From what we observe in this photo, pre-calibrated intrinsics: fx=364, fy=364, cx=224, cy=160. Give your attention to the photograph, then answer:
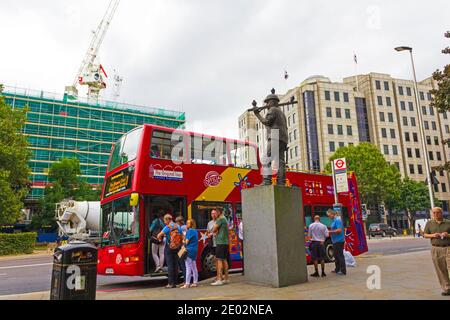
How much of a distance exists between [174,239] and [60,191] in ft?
122

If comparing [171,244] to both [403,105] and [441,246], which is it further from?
[403,105]

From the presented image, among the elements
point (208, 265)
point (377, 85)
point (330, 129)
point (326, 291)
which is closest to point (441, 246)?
point (326, 291)

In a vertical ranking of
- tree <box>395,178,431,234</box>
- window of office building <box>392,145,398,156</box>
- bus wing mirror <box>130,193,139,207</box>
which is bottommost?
bus wing mirror <box>130,193,139,207</box>

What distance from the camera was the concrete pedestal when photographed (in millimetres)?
8086

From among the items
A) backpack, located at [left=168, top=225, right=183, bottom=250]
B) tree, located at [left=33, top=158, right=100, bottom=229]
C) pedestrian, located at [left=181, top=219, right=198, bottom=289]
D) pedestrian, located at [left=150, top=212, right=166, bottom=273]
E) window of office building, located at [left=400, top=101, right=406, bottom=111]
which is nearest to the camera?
pedestrian, located at [left=181, top=219, right=198, bottom=289]

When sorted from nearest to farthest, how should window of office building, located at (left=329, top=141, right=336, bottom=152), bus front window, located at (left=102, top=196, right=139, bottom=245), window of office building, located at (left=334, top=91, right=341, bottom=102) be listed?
bus front window, located at (left=102, top=196, right=139, bottom=245) → window of office building, located at (left=329, top=141, right=336, bottom=152) → window of office building, located at (left=334, top=91, right=341, bottom=102)

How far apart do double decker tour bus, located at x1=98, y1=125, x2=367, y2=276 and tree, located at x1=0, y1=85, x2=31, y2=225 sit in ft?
71.6

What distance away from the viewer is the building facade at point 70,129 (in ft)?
179

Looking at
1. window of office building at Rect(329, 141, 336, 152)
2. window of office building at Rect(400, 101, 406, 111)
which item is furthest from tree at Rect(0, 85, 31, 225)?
window of office building at Rect(400, 101, 406, 111)

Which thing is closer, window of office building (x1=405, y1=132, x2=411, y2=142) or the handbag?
the handbag

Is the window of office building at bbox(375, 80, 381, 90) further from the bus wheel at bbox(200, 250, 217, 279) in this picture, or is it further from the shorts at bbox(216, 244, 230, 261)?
the shorts at bbox(216, 244, 230, 261)
